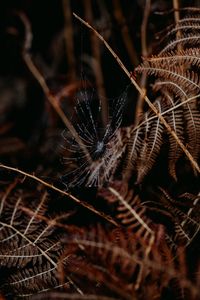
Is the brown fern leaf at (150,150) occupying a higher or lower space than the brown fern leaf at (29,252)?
higher

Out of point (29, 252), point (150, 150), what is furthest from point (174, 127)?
point (29, 252)

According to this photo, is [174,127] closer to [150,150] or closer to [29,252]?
[150,150]

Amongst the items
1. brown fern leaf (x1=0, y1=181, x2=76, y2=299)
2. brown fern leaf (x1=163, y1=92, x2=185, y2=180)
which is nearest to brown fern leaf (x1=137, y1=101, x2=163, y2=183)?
brown fern leaf (x1=163, y1=92, x2=185, y2=180)

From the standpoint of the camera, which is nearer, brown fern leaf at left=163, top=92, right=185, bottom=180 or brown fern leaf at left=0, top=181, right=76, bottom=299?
brown fern leaf at left=0, top=181, right=76, bottom=299

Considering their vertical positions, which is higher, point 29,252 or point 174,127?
point 174,127

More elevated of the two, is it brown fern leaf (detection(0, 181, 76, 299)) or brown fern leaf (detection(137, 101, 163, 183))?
brown fern leaf (detection(137, 101, 163, 183))

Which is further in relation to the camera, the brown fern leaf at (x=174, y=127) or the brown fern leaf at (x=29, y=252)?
the brown fern leaf at (x=174, y=127)

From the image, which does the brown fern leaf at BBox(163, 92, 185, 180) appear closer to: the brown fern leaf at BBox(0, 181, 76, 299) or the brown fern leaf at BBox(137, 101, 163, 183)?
the brown fern leaf at BBox(137, 101, 163, 183)

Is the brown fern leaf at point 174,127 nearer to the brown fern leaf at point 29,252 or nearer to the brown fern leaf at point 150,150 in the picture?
the brown fern leaf at point 150,150

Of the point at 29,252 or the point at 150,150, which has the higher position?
→ the point at 150,150

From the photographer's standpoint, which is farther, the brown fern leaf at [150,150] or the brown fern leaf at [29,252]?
the brown fern leaf at [150,150]

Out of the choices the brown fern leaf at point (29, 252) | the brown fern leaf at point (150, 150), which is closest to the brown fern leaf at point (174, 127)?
the brown fern leaf at point (150, 150)

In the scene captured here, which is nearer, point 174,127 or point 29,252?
point 29,252

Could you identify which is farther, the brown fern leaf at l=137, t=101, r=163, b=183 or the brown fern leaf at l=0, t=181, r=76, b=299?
the brown fern leaf at l=137, t=101, r=163, b=183
